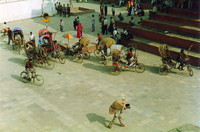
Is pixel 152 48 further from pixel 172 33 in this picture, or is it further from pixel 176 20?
pixel 176 20

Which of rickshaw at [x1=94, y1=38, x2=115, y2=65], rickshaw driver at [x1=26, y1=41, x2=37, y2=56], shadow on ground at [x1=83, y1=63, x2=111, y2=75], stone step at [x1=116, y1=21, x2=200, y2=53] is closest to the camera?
shadow on ground at [x1=83, y1=63, x2=111, y2=75]

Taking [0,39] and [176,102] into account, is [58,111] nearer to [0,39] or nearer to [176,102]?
[176,102]

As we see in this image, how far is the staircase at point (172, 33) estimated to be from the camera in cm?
1679

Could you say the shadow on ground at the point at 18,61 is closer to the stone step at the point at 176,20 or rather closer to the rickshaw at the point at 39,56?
the rickshaw at the point at 39,56

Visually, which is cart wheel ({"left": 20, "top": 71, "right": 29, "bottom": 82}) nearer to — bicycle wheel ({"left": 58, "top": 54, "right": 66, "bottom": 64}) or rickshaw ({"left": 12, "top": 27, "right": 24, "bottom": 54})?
bicycle wheel ({"left": 58, "top": 54, "right": 66, "bottom": 64})

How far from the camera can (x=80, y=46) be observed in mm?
16859

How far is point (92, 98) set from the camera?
12164mm

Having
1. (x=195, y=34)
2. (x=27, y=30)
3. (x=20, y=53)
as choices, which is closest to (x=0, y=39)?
(x=27, y=30)

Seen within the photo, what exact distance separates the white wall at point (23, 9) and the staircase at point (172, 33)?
45.3 ft

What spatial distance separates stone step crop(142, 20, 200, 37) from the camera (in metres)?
17.3

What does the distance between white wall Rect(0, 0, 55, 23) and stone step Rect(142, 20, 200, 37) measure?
14392 mm

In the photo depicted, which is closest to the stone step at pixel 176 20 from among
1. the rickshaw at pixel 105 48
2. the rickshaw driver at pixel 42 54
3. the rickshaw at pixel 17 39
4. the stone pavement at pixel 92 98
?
the stone pavement at pixel 92 98

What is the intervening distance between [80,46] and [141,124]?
27.1 ft

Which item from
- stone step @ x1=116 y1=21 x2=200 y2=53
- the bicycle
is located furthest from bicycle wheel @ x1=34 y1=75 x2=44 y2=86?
stone step @ x1=116 y1=21 x2=200 y2=53
